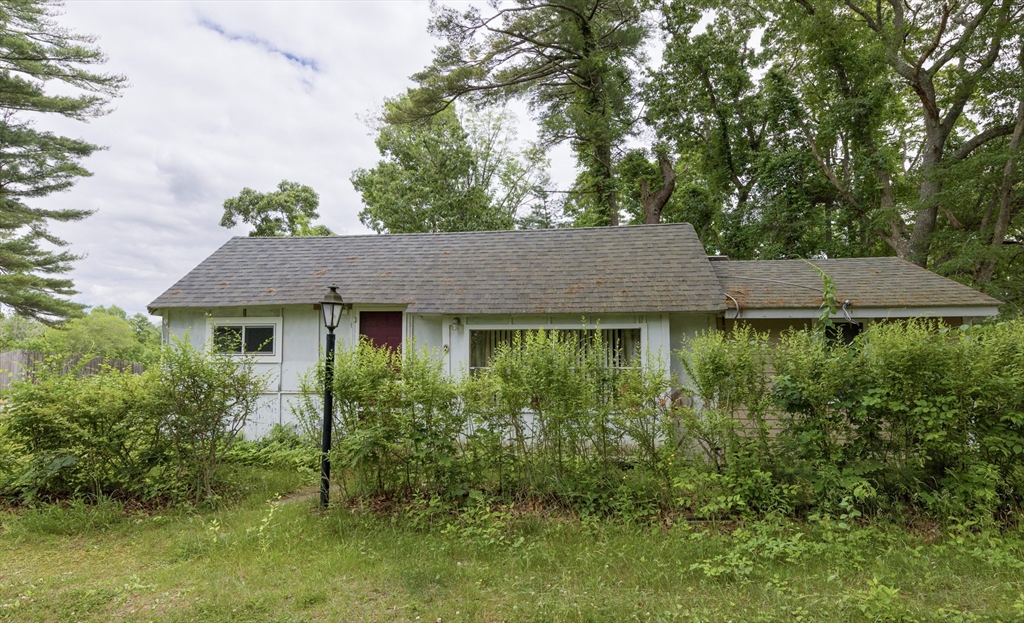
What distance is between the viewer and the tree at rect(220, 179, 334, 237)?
27188mm

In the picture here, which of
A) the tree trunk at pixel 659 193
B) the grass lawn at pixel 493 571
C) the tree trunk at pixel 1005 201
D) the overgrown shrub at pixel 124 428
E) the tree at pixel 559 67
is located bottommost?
the grass lawn at pixel 493 571

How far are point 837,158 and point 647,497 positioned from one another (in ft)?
57.2

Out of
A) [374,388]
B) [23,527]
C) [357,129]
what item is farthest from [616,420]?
[357,129]

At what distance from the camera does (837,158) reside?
16406 millimetres

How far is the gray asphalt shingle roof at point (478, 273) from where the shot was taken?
27.3 feet

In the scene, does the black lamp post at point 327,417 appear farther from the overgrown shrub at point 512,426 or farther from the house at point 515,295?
the house at point 515,295

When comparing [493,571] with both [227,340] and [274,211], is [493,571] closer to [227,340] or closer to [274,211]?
[227,340]

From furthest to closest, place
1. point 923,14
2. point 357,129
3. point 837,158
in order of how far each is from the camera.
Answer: point 357,129 → point 837,158 → point 923,14

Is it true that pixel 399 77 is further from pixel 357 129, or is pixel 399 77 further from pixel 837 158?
pixel 837 158

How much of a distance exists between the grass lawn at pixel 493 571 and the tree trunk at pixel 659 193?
14935 millimetres

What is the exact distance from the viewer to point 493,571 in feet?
12.3

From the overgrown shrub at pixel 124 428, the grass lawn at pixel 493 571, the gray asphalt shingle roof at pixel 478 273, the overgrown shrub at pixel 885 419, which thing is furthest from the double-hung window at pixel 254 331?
the overgrown shrub at pixel 885 419

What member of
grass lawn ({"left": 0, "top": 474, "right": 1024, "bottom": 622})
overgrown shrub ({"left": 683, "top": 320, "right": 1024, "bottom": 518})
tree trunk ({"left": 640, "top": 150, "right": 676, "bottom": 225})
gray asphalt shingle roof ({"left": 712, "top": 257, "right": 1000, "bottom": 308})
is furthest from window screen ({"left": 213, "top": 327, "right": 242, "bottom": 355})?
tree trunk ({"left": 640, "top": 150, "right": 676, "bottom": 225})

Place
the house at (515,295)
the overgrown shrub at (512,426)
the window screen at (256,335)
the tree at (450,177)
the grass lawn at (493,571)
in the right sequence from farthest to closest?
the tree at (450,177)
the window screen at (256,335)
the house at (515,295)
the overgrown shrub at (512,426)
the grass lawn at (493,571)
